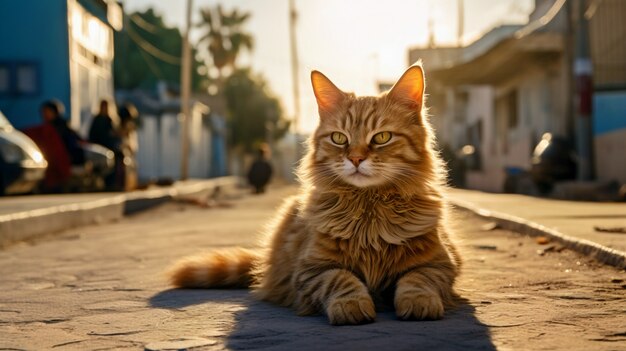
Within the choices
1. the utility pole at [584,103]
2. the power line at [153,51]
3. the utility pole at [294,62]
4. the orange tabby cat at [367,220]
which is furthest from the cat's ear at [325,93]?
the utility pole at [294,62]

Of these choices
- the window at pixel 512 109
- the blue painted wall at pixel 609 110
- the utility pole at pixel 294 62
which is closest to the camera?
the blue painted wall at pixel 609 110

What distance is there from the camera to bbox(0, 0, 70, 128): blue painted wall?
25.6 meters

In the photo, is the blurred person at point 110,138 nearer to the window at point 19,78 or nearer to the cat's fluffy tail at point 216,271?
the window at point 19,78

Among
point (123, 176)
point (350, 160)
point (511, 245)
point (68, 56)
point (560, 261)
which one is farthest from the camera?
point (68, 56)

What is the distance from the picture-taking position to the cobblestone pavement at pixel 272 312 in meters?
3.55

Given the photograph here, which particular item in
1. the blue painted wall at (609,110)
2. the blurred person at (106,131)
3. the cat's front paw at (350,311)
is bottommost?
the cat's front paw at (350,311)

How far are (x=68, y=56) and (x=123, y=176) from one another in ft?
26.6

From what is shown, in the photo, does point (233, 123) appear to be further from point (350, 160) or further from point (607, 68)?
point (350, 160)

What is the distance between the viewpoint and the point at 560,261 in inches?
253

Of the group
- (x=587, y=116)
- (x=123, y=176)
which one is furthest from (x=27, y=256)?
(x=587, y=116)

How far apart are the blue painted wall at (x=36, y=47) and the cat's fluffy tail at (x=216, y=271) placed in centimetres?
2118

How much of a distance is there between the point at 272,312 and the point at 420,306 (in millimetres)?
852

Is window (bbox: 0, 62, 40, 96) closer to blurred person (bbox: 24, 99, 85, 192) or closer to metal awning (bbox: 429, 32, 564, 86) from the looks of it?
blurred person (bbox: 24, 99, 85, 192)

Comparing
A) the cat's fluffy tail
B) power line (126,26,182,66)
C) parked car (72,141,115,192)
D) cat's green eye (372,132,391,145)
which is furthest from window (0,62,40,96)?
cat's green eye (372,132,391,145)
